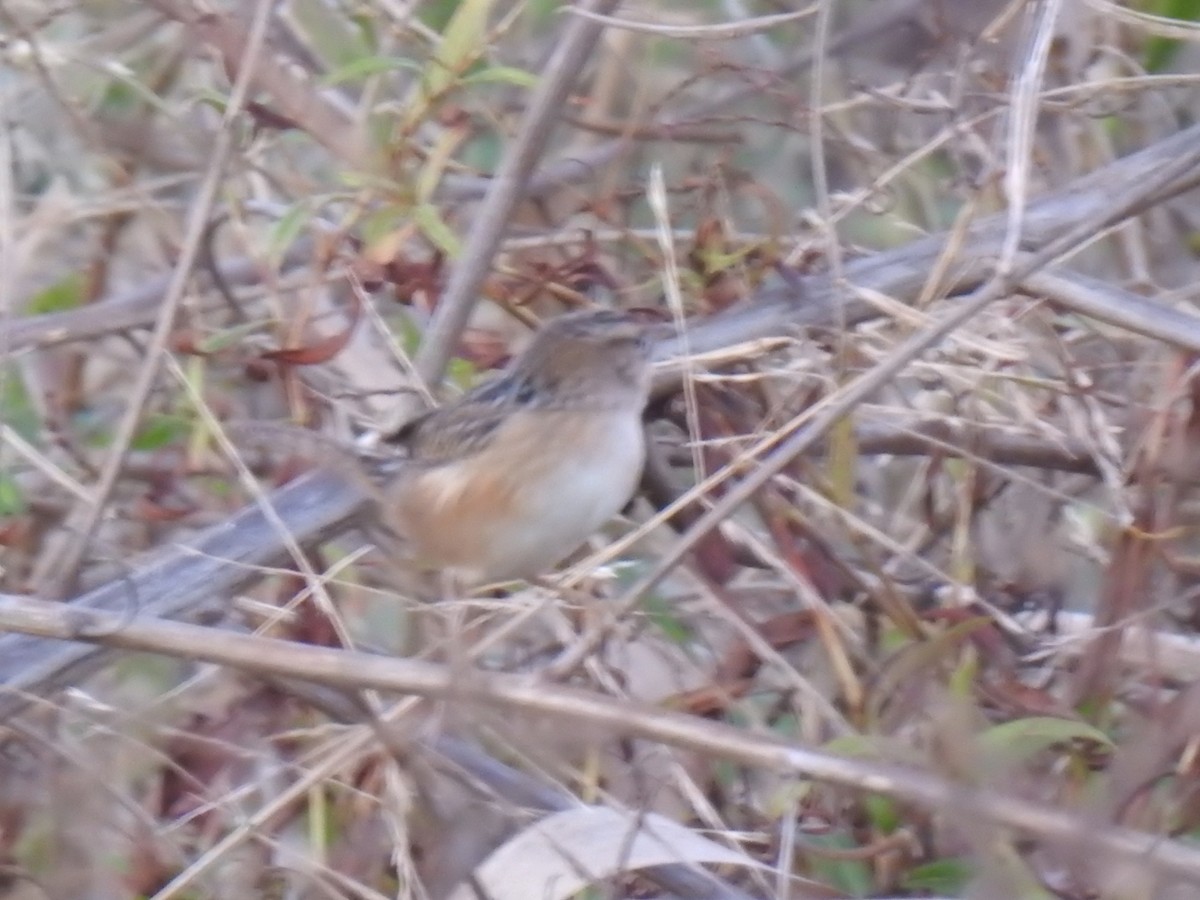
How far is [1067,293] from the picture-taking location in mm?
2453

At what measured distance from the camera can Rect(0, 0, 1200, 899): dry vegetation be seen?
2168 mm

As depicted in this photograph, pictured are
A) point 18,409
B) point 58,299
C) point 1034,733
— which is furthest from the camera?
point 58,299

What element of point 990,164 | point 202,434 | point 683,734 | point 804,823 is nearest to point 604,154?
point 202,434

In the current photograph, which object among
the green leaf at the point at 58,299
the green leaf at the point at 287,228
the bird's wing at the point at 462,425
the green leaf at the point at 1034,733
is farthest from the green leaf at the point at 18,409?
the green leaf at the point at 1034,733

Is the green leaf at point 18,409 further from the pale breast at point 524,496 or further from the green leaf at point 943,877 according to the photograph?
the green leaf at point 943,877

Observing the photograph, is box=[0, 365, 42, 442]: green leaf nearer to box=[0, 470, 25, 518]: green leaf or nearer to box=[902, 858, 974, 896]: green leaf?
box=[0, 470, 25, 518]: green leaf

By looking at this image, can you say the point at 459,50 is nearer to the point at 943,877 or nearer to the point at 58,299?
the point at 58,299

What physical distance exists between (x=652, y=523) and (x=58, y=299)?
1827mm

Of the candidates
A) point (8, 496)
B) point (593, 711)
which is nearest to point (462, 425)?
point (8, 496)

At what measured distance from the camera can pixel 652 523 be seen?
2238 millimetres

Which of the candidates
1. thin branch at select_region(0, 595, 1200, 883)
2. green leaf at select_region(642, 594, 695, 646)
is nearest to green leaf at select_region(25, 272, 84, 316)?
green leaf at select_region(642, 594, 695, 646)

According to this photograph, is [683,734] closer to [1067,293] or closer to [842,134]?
[1067,293]

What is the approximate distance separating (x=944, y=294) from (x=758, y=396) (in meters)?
0.34

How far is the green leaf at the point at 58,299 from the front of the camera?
3.67 m
